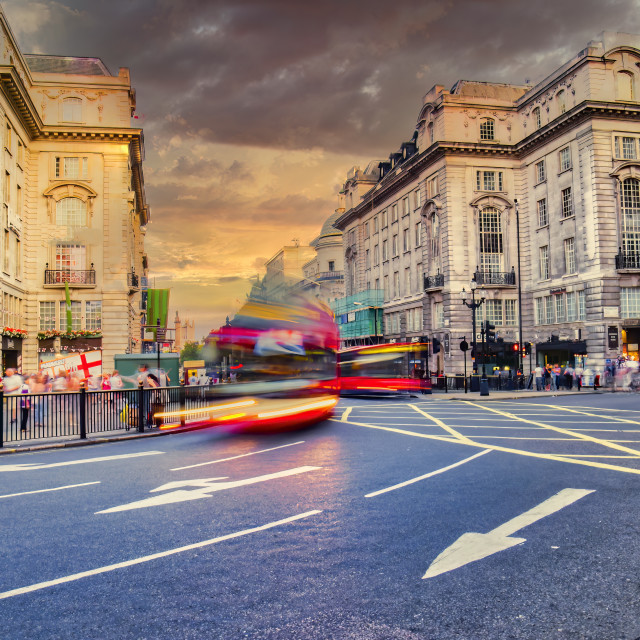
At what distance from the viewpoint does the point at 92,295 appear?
4256cm

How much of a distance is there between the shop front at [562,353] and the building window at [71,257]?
3296 centimetres

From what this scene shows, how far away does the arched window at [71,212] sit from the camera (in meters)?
42.8

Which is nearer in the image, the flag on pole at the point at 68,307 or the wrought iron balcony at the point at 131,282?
the flag on pole at the point at 68,307

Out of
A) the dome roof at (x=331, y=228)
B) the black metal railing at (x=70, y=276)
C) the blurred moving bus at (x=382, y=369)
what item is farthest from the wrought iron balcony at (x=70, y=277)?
the dome roof at (x=331, y=228)

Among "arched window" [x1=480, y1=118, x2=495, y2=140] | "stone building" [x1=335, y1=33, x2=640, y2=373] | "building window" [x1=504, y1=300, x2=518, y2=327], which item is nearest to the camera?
"stone building" [x1=335, y1=33, x2=640, y2=373]

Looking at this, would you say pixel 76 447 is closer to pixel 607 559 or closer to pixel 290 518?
pixel 290 518

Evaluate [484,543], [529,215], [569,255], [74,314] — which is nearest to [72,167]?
[74,314]

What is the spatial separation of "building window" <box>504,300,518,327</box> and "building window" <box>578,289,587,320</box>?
7856 millimetres

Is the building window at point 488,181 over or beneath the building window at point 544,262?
over

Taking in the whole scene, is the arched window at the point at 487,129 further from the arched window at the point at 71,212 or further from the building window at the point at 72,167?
the arched window at the point at 71,212

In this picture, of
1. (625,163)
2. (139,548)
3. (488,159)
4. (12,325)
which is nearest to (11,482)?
(139,548)

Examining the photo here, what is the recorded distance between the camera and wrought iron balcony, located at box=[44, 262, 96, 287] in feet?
137

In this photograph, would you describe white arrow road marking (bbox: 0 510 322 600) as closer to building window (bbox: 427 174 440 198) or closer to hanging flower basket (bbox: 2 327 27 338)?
hanging flower basket (bbox: 2 327 27 338)

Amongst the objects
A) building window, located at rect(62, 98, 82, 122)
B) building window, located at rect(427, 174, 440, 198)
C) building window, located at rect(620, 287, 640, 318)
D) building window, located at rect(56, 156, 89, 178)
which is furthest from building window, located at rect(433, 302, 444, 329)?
building window, located at rect(62, 98, 82, 122)
